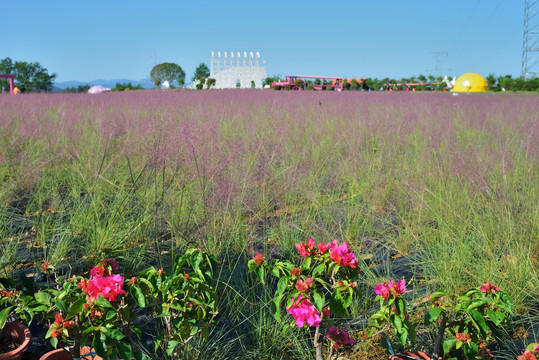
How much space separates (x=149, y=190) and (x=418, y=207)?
1.57 meters

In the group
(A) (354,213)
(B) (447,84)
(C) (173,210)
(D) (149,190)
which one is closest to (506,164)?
(A) (354,213)

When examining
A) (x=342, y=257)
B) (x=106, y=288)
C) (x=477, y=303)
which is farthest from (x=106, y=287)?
(x=477, y=303)

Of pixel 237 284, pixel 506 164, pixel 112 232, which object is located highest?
pixel 506 164

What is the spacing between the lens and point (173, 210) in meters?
2.17

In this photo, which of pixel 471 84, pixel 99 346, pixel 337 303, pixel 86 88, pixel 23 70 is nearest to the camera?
pixel 99 346

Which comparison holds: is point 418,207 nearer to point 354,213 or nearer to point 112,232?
point 354,213

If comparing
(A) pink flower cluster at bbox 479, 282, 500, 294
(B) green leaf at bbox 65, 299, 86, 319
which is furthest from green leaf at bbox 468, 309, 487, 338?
(B) green leaf at bbox 65, 299, 86, 319

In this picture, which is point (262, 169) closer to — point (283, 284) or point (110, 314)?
point (283, 284)

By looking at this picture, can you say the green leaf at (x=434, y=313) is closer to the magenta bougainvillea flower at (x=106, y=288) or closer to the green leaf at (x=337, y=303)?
the green leaf at (x=337, y=303)

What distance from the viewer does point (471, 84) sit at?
21266 mm

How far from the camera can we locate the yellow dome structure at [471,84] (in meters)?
20.8

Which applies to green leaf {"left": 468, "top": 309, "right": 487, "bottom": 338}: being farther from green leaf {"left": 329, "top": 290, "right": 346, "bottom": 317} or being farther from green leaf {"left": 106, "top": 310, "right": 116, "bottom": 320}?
green leaf {"left": 106, "top": 310, "right": 116, "bottom": 320}

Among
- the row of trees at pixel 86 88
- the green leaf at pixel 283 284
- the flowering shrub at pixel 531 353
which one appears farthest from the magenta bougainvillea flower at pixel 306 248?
the row of trees at pixel 86 88

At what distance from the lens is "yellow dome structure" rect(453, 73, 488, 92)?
68.1ft
